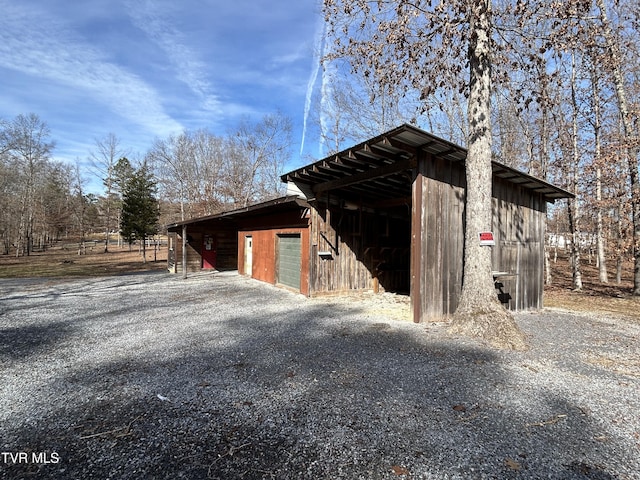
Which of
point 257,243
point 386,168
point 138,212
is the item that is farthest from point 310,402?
point 138,212

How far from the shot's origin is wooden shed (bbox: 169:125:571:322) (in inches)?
223

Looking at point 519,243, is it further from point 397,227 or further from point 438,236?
point 397,227

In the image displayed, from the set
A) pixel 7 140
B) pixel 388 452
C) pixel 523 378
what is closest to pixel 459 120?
pixel 523 378

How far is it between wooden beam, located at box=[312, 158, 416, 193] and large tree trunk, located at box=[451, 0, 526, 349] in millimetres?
1051

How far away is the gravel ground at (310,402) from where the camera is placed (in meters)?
2.04

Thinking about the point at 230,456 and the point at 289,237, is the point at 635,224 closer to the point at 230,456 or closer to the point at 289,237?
the point at 289,237

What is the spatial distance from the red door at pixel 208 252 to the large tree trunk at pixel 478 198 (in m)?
12.7

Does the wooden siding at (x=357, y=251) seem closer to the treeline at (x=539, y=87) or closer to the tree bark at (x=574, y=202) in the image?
the treeline at (x=539, y=87)

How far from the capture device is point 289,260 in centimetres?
991

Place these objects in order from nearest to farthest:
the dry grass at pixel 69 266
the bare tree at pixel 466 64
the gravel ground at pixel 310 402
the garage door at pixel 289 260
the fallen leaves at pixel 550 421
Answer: the gravel ground at pixel 310 402, the fallen leaves at pixel 550 421, the bare tree at pixel 466 64, the garage door at pixel 289 260, the dry grass at pixel 69 266

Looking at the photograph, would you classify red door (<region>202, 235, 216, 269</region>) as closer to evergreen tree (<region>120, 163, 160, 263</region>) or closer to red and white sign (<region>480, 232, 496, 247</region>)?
evergreen tree (<region>120, 163, 160, 263</region>)

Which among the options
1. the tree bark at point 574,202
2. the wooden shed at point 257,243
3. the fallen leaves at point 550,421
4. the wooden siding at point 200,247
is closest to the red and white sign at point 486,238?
the fallen leaves at point 550,421

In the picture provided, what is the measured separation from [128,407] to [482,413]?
3.08m

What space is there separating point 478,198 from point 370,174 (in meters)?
2.11
